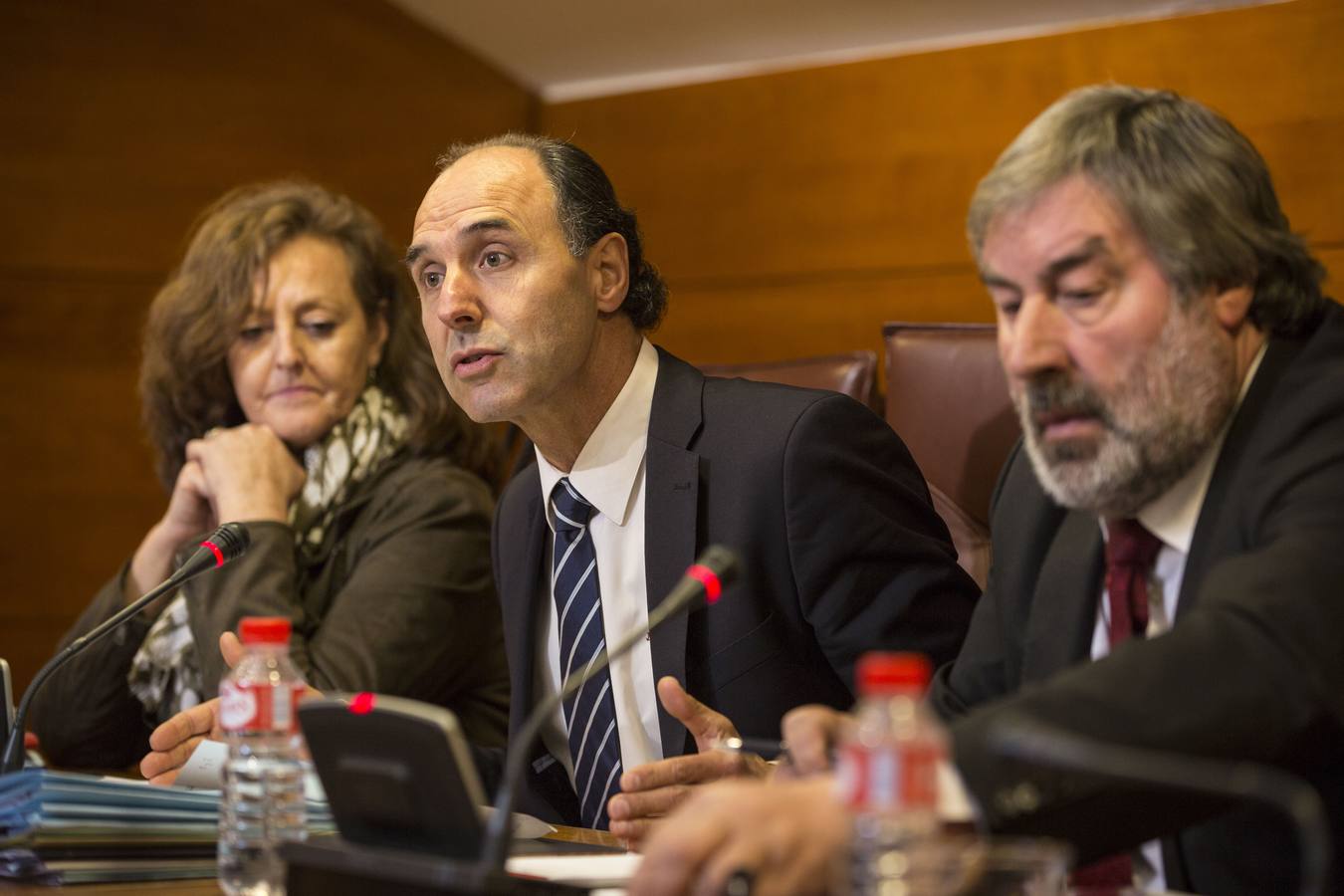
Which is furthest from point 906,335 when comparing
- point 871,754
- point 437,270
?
point 871,754

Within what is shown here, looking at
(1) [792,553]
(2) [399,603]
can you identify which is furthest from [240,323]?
(1) [792,553]

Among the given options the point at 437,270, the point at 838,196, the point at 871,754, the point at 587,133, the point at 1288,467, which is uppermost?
the point at 587,133

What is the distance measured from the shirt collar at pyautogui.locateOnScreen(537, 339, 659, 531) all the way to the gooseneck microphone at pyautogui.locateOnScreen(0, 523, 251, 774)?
51 cm

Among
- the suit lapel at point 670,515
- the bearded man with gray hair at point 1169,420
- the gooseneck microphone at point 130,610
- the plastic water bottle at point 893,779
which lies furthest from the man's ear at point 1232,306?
the gooseneck microphone at point 130,610

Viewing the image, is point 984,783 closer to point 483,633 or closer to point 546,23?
point 483,633

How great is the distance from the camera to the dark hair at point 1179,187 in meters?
1.39

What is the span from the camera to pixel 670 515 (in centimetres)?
213

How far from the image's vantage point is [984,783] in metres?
1.12

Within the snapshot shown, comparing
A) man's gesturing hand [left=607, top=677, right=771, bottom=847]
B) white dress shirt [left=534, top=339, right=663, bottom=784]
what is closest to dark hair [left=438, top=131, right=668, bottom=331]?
white dress shirt [left=534, top=339, right=663, bottom=784]

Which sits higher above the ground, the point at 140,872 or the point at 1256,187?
the point at 1256,187

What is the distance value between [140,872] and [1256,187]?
4.10 feet

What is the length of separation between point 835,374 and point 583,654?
71 centimetres

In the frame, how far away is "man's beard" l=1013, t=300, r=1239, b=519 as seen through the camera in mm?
1396

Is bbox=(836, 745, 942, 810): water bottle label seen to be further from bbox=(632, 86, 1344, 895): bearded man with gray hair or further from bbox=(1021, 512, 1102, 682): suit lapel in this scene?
bbox=(1021, 512, 1102, 682): suit lapel
